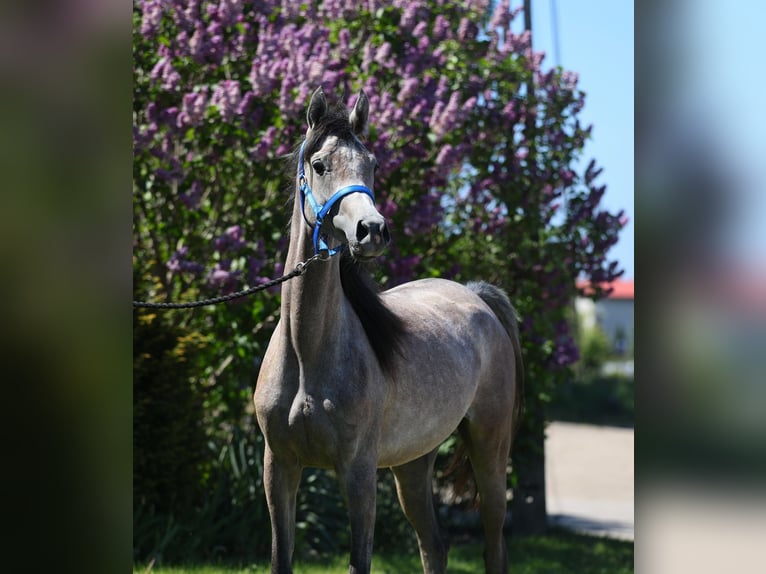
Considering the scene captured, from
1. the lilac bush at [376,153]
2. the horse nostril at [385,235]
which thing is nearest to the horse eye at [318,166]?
the horse nostril at [385,235]

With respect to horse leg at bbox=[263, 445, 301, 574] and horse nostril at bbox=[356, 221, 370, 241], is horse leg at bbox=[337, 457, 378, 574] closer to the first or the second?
horse leg at bbox=[263, 445, 301, 574]

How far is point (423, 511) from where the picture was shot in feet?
15.0

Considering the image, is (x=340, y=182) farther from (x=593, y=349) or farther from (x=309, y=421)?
(x=593, y=349)

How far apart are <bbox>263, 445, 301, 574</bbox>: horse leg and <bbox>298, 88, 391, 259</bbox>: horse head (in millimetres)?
878

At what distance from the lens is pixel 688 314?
3.18ft

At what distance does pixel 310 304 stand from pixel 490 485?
1.70 metres

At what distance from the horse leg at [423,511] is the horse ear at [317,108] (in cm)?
196

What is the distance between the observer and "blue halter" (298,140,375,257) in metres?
3.15

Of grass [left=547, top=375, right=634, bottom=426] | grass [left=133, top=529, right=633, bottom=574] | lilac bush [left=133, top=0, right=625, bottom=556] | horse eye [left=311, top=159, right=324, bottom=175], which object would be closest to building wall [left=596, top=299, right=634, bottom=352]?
grass [left=547, top=375, right=634, bottom=426]

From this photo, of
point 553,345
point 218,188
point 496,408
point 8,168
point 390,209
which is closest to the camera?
point 8,168

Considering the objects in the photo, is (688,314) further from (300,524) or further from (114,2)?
(300,524)

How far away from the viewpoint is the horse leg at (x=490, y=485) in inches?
182

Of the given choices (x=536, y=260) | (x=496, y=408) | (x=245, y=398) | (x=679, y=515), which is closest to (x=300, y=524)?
(x=245, y=398)

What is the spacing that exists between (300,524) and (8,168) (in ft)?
18.3
